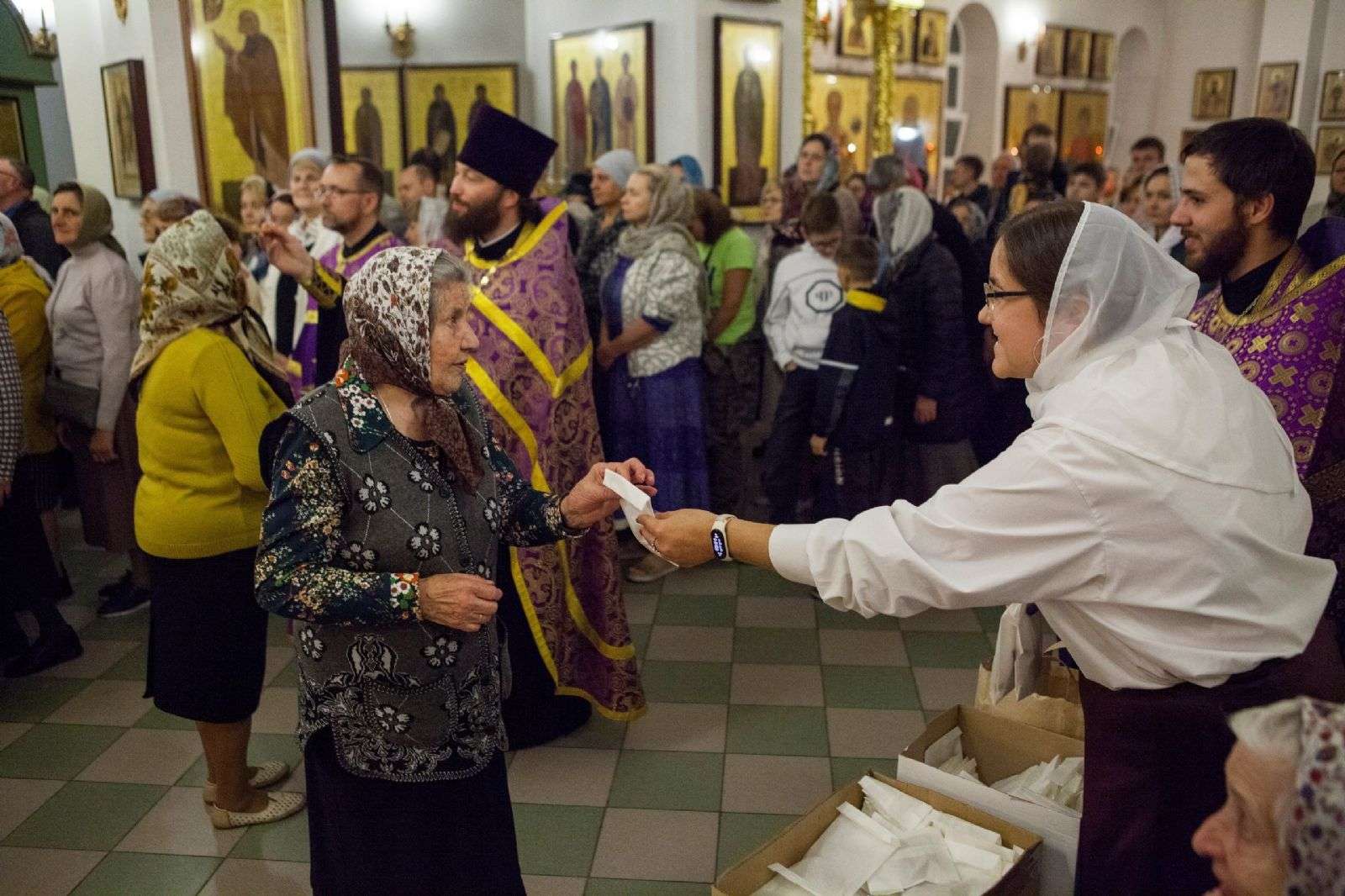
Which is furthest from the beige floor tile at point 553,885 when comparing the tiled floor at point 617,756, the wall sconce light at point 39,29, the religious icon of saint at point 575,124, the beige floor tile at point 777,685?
the religious icon of saint at point 575,124

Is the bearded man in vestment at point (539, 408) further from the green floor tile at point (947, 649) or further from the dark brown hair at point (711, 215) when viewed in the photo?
the dark brown hair at point (711, 215)

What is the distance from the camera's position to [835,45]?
38.0 feet

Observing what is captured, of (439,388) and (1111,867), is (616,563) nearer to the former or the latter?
(439,388)

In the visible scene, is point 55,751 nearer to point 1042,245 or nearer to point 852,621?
point 852,621

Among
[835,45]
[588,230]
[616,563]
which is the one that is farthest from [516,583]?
[835,45]

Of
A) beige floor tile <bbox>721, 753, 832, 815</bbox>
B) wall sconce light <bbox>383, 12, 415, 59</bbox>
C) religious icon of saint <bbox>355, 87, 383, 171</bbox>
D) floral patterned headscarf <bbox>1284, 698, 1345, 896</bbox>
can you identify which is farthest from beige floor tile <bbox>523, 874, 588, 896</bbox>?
wall sconce light <bbox>383, 12, 415, 59</bbox>

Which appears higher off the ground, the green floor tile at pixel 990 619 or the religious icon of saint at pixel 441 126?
the religious icon of saint at pixel 441 126

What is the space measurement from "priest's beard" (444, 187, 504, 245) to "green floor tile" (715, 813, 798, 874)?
198 centimetres

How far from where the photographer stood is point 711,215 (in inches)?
225

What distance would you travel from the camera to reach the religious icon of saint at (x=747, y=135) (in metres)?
8.20

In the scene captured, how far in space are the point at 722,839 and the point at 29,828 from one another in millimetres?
2042

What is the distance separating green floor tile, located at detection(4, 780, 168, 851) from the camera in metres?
3.08

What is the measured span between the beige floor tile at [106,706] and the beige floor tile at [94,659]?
0.44ft

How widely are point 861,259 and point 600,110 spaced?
529cm
